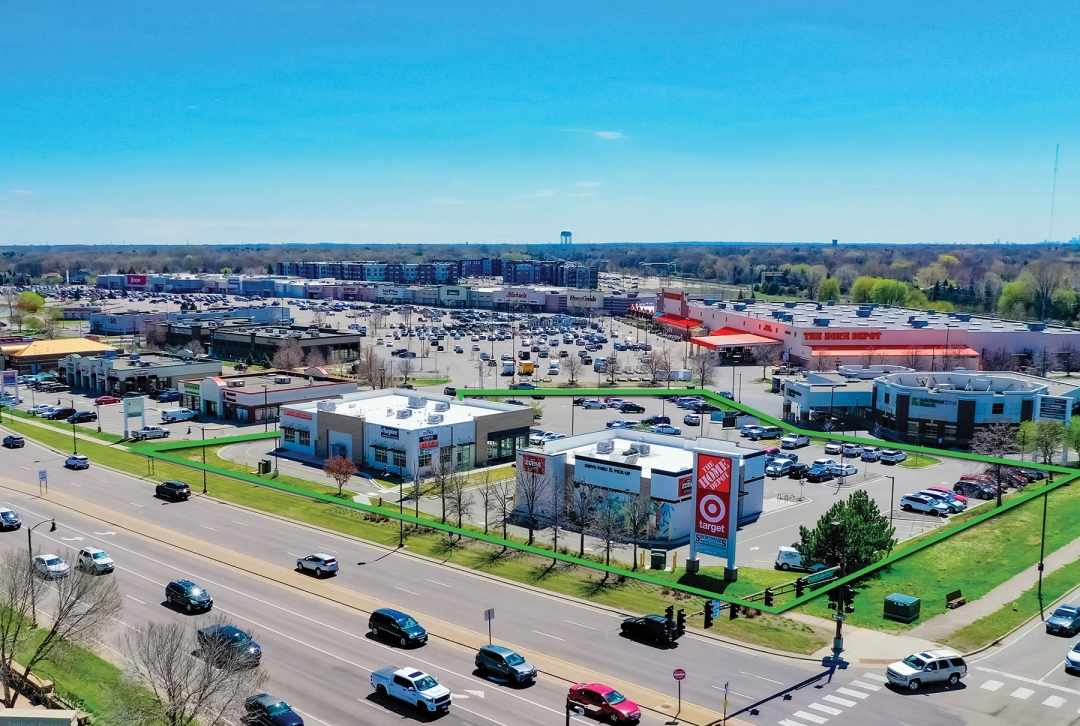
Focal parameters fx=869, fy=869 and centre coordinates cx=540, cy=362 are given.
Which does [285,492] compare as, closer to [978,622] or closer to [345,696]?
[345,696]

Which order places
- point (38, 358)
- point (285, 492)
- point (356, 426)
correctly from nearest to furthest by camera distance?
point (285, 492) → point (356, 426) → point (38, 358)

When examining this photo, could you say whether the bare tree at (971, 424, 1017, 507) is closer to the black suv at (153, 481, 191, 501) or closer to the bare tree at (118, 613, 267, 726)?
the black suv at (153, 481, 191, 501)

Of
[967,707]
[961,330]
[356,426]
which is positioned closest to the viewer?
[967,707]

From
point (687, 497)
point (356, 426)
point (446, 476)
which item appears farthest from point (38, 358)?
point (687, 497)

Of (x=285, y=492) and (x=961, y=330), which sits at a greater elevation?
(x=961, y=330)

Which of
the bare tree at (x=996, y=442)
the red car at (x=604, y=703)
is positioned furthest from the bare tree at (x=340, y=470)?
the bare tree at (x=996, y=442)

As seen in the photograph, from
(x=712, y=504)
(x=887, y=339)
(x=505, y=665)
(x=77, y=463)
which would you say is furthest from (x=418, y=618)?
(x=887, y=339)

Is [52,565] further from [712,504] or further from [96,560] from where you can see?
[712,504]
